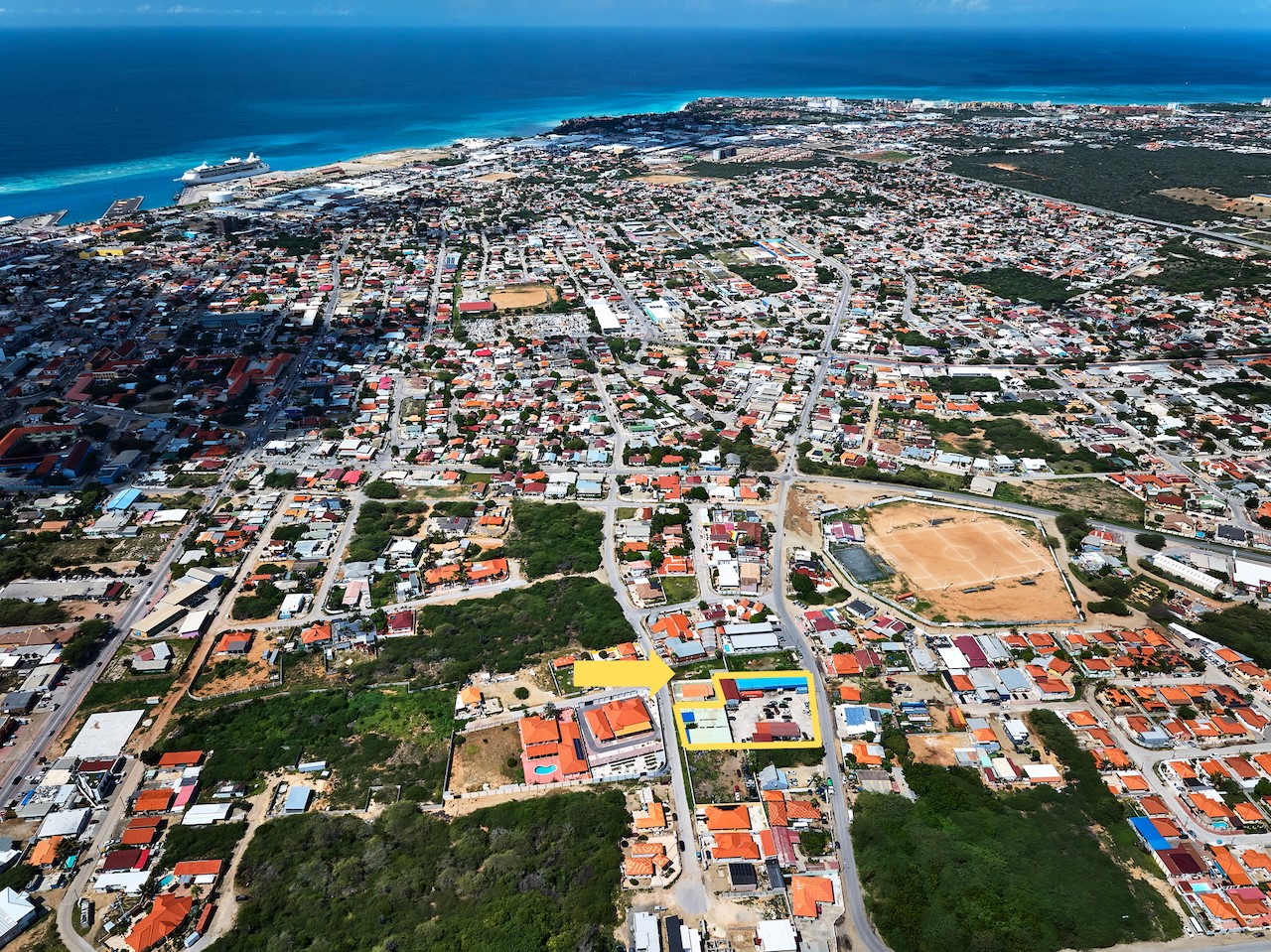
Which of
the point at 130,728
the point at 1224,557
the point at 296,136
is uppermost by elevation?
the point at 296,136

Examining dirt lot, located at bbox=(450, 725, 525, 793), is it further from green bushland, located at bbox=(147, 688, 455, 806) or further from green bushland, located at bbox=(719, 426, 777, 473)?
green bushland, located at bbox=(719, 426, 777, 473)

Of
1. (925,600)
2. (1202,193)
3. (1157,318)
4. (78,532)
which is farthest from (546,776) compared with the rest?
(1202,193)

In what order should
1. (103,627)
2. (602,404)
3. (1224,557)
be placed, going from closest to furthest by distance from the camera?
(103,627) < (1224,557) < (602,404)

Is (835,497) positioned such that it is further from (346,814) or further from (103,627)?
(103,627)

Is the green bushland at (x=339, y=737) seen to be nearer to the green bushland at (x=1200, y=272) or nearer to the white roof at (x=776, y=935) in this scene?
the white roof at (x=776, y=935)

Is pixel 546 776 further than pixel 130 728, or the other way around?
pixel 130 728

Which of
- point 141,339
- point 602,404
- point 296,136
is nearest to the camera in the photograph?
point 602,404
